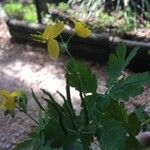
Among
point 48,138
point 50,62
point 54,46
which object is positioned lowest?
point 50,62

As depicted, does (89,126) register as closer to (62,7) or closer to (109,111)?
(109,111)

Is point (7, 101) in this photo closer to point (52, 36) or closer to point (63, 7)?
point (52, 36)

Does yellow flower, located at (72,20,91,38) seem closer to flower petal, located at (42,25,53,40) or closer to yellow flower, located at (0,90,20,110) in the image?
flower petal, located at (42,25,53,40)

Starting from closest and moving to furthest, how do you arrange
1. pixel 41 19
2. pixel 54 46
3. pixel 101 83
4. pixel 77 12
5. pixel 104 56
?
pixel 54 46 < pixel 101 83 < pixel 104 56 < pixel 41 19 < pixel 77 12

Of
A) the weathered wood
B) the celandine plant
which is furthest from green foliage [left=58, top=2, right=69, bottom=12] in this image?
the celandine plant

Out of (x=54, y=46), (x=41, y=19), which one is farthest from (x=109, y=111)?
(x=41, y=19)

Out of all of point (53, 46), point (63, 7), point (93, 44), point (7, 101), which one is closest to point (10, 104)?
point (7, 101)
